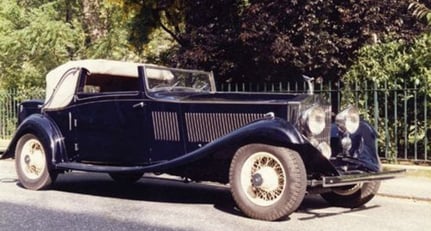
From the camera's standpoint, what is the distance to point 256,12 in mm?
11922

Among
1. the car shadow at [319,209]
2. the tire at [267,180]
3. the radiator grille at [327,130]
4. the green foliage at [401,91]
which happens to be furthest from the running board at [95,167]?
the green foliage at [401,91]

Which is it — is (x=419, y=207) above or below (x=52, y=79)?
below

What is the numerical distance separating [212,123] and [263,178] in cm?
100

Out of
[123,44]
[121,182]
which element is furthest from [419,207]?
[123,44]

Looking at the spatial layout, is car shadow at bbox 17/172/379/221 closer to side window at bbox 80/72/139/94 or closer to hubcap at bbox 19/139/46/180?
hubcap at bbox 19/139/46/180

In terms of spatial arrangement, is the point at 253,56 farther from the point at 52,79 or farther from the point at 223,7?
the point at 52,79

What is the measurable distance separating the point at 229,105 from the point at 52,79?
127 inches

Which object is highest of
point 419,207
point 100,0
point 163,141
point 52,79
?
point 100,0

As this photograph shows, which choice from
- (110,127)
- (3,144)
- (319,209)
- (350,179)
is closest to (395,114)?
(319,209)

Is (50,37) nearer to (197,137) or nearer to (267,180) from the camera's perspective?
(197,137)

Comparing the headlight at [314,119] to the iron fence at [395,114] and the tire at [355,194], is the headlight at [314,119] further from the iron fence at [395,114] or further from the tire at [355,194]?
the iron fence at [395,114]

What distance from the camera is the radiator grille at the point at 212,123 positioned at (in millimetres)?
6852

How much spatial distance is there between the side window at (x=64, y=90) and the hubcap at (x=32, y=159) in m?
0.57

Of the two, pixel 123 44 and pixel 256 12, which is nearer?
pixel 256 12
